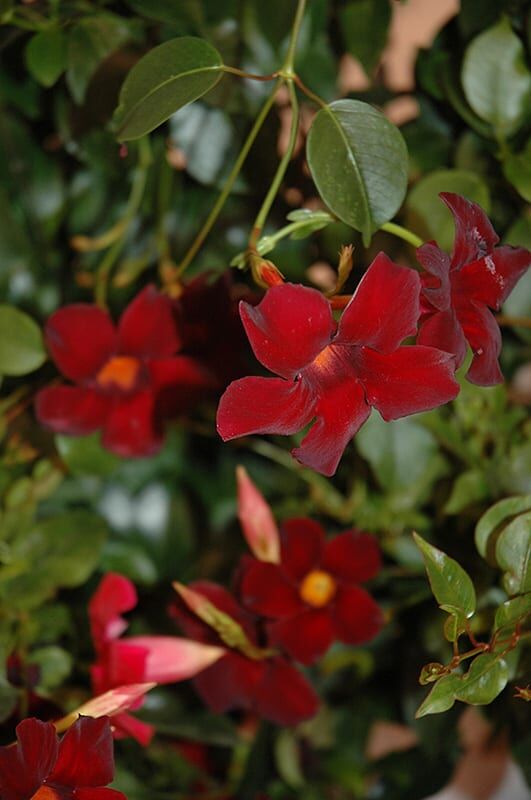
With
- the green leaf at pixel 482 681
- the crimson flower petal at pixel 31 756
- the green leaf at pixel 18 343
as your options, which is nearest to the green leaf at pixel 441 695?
the green leaf at pixel 482 681

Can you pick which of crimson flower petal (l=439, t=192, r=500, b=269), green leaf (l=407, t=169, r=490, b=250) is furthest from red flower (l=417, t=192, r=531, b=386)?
green leaf (l=407, t=169, r=490, b=250)

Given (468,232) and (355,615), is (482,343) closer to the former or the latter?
(468,232)

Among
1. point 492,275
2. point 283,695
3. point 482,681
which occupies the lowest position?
point 283,695

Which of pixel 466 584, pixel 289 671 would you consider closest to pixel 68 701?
pixel 289 671

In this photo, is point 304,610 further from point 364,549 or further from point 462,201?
point 462,201

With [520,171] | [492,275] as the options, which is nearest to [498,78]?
[520,171]

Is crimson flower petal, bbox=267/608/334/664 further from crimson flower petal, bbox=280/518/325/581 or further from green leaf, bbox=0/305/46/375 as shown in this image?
green leaf, bbox=0/305/46/375
